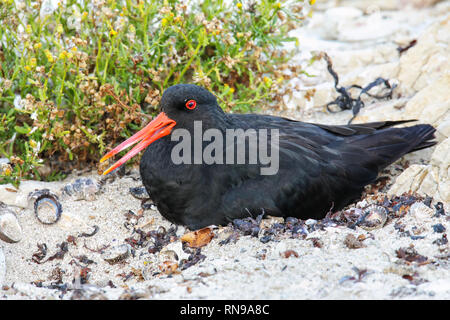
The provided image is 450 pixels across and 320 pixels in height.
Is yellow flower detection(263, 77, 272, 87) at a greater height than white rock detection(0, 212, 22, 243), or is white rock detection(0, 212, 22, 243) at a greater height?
yellow flower detection(263, 77, 272, 87)

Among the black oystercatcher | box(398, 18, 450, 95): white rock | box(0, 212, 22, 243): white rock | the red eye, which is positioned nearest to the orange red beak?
the black oystercatcher

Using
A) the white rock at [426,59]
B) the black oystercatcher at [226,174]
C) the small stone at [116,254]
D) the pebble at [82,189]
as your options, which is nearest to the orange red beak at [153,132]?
the black oystercatcher at [226,174]

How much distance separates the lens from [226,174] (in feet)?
13.8

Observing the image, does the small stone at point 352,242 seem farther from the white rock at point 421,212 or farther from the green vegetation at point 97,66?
the green vegetation at point 97,66

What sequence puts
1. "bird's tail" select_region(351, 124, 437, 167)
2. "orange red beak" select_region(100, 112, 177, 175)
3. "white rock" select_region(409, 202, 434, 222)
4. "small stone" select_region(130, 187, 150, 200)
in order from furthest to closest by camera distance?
"bird's tail" select_region(351, 124, 437, 167)
"small stone" select_region(130, 187, 150, 200)
"orange red beak" select_region(100, 112, 177, 175)
"white rock" select_region(409, 202, 434, 222)

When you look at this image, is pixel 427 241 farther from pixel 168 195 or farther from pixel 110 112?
pixel 110 112

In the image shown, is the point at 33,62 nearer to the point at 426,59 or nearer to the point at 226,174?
the point at 226,174

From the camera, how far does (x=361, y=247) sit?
3.49 meters

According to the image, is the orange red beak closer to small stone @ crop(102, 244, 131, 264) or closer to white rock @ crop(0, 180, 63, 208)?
small stone @ crop(102, 244, 131, 264)

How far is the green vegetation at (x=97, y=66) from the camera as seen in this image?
4.41 m

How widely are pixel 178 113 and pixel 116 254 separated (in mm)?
1114

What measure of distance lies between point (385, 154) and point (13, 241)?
304cm

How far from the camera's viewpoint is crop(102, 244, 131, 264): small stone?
405cm

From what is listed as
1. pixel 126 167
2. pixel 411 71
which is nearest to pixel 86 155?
pixel 126 167
